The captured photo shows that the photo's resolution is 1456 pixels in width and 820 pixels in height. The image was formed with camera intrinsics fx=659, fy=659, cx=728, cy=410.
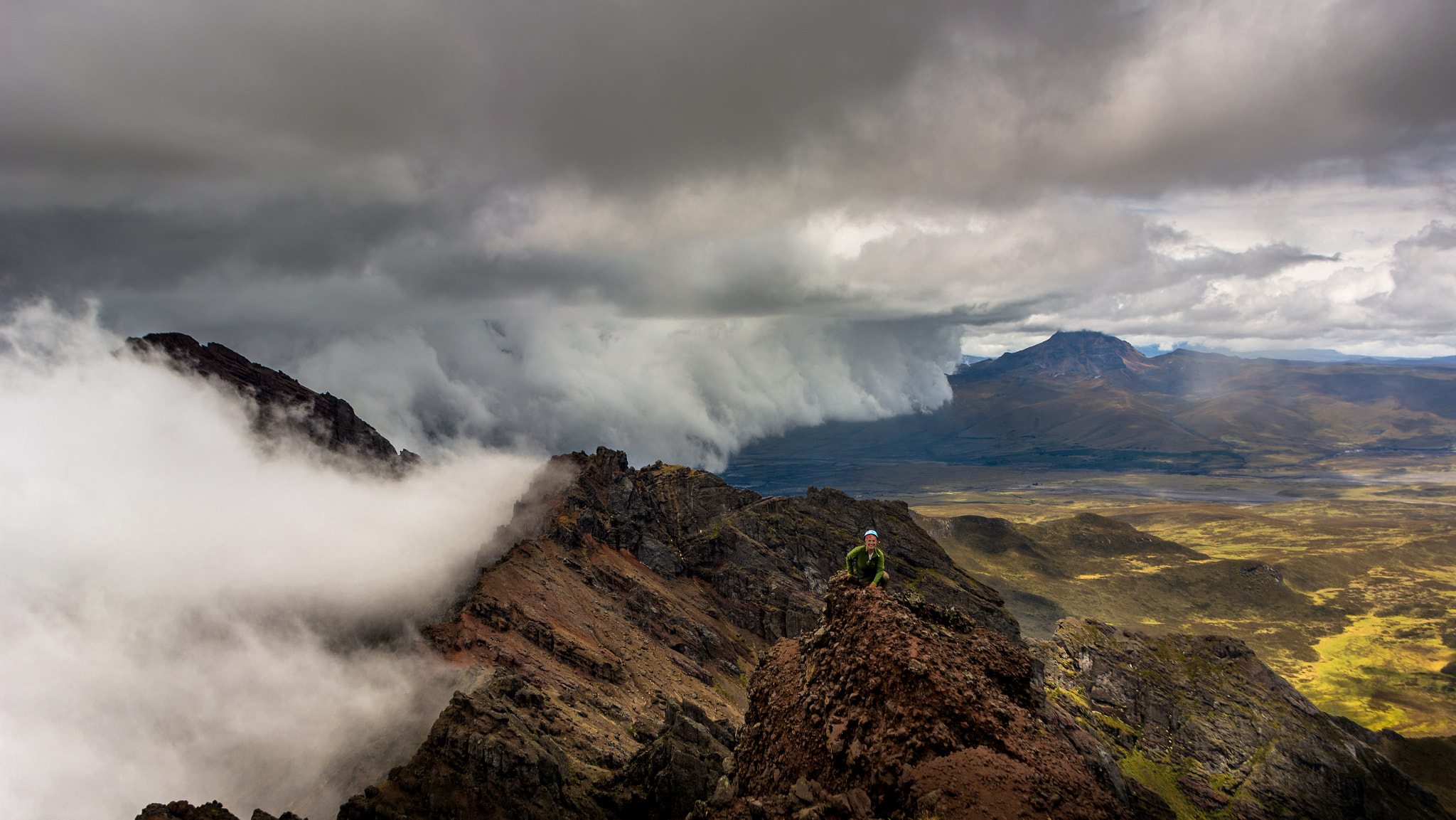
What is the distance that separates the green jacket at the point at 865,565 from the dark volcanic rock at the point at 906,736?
1.31 meters

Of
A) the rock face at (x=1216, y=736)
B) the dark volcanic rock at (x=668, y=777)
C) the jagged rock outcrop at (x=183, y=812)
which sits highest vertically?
the jagged rock outcrop at (x=183, y=812)

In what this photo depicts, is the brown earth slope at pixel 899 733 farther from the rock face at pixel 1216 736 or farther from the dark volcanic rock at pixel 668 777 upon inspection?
the rock face at pixel 1216 736

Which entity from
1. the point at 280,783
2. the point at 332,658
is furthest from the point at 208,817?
the point at 332,658

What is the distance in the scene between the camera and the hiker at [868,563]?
104 ft

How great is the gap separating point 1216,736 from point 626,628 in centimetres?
9018

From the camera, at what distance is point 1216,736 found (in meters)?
95.8

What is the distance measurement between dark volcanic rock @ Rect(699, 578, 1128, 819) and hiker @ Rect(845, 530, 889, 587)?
1.28 metres

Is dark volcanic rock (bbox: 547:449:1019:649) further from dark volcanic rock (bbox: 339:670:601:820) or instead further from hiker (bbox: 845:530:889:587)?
hiker (bbox: 845:530:889:587)

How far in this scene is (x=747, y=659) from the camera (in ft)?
428

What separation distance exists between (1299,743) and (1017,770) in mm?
109652

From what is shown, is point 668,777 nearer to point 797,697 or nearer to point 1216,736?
point 797,697

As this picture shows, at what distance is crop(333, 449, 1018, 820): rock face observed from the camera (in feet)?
189

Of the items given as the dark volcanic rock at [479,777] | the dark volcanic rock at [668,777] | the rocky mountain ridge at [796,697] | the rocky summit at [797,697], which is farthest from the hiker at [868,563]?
the dark volcanic rock at [479,777]

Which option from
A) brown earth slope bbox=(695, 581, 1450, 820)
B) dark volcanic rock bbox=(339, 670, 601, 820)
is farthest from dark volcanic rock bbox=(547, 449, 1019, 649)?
brown earth slope bbox=(695, 581, 1450, 820)
